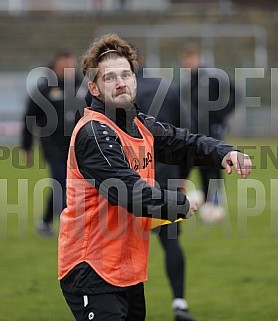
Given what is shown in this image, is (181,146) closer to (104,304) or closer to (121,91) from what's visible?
(121,91)

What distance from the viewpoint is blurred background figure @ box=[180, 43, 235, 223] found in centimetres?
1203

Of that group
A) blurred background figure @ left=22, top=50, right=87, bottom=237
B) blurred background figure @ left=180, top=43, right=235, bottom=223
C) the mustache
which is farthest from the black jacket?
blurred background figure @ left=180, top=43, right=235, bottom=223

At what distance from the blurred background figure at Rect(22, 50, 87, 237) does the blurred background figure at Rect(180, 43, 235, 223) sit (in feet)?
6.11

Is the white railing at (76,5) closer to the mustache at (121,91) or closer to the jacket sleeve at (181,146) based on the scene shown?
the jacket sleeve at (181,146)

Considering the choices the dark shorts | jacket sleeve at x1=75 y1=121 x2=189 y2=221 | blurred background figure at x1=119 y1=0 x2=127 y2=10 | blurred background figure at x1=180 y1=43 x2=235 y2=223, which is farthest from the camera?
blurred background figure at x1=119 y1=0 x2=127 y2=10

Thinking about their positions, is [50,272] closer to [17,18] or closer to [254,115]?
[254,115]

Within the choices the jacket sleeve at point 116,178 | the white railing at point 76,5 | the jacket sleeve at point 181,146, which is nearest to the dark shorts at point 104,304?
the jacket sleeve at point 116,178

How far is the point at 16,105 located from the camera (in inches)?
1056

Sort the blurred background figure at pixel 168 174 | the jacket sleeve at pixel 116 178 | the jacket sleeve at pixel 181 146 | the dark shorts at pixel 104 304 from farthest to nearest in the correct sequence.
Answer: the blurred background figure at pixel 168 174, the jacket sleeve at pixel 181 146, the dark shorts at pixel 104 304, the jacket sleeve at pixel 116 178

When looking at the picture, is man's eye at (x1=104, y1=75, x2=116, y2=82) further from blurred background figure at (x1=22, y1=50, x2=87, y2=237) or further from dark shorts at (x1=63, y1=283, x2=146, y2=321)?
blurred background figure at (x1=22, y1=50, x2=87, y2=237)

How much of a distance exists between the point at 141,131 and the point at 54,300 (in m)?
3.38

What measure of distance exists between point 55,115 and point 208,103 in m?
2.79

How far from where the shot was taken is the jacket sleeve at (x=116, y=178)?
415 centimetres

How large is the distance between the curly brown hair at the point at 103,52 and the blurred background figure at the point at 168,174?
8.62ft
